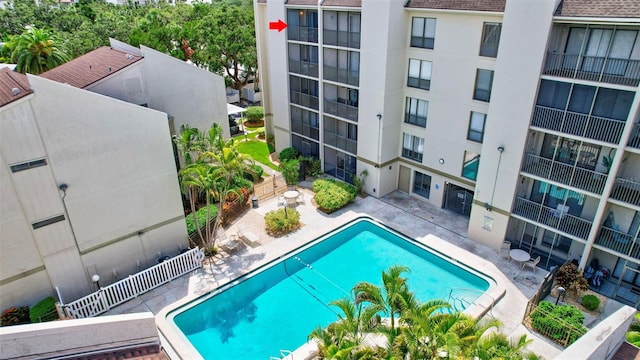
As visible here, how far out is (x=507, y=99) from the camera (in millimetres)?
19797

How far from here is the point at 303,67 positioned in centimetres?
2967

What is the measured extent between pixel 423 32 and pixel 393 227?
38.7 ft

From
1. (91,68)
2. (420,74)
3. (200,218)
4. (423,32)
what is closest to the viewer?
(200,218)

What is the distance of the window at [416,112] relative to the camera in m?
25.5

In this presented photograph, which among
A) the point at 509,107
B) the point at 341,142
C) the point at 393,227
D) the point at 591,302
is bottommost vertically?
the point at 393,227

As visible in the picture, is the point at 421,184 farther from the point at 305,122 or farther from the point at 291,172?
the point at 305,122

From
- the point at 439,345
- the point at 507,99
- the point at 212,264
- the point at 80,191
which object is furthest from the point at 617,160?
the point at 80,191

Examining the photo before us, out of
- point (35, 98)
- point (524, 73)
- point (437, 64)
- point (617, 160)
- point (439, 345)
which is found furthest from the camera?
point (437, 64)

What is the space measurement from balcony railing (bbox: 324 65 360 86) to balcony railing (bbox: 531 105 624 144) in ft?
37.6

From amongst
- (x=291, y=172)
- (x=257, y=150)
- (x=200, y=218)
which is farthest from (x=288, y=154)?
(x=200, y=218)

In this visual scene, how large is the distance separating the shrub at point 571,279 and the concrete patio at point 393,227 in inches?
47.1

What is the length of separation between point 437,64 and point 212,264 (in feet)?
56.0

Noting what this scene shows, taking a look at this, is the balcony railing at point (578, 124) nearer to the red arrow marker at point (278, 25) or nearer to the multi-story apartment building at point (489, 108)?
the multi-story apartment building at point (489, 108)

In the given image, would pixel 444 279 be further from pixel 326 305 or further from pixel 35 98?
pixel 35 98
